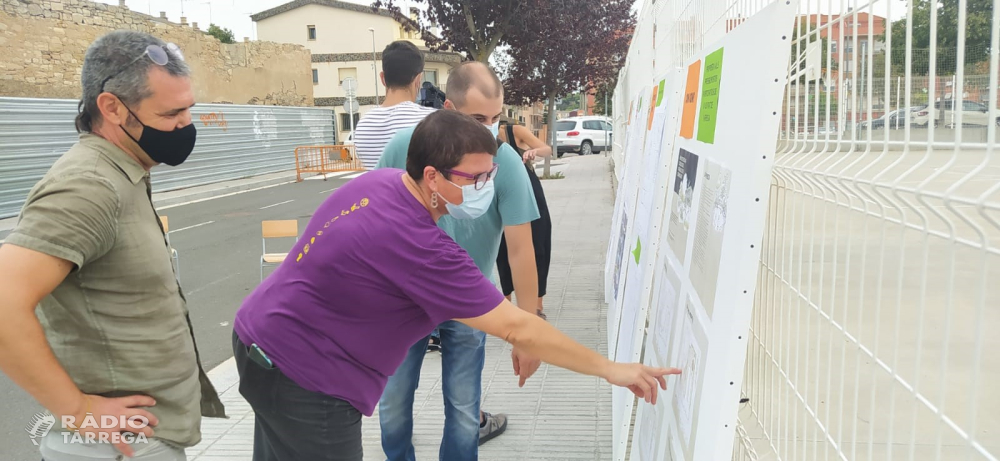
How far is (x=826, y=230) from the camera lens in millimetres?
1565

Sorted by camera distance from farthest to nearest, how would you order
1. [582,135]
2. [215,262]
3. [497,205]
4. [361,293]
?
[582,135] → [215,262] → [497,205] → [361,293]

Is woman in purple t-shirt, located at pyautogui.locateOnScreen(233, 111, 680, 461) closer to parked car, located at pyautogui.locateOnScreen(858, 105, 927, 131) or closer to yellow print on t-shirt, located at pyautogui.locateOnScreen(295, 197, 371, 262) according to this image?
yellow print on t-shirt, located at pyautogui.locateOnScreen(295, 197, 371, 262)

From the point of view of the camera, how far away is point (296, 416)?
1984mm

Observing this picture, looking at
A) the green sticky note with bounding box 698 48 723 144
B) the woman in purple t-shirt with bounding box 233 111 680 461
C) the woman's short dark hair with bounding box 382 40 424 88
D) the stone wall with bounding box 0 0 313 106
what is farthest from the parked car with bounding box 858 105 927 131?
the stone wall with bounding box 0 0 313 106

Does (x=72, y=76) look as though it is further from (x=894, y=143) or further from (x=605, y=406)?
(x=894, y=143)

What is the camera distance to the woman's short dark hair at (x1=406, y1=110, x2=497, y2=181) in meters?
2.01

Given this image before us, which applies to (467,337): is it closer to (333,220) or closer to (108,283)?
(333,220)

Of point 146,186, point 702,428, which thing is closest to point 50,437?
point 146,186

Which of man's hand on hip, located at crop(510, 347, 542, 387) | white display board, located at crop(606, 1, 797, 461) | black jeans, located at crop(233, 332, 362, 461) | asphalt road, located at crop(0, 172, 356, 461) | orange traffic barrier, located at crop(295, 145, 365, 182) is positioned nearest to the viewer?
white display board, located at crop(606, 1, 797, 461)

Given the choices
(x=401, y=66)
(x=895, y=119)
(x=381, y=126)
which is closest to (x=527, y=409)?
(x=381, y=126)

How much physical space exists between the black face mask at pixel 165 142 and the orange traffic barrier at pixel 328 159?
69.2 ft

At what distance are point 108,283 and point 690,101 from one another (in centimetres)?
181

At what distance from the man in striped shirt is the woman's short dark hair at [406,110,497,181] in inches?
51.7

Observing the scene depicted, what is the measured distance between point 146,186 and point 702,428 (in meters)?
1.57
